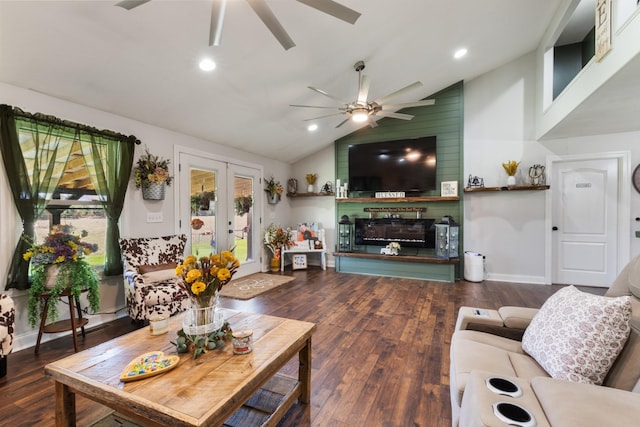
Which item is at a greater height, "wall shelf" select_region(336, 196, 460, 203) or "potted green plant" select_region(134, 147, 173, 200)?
"potted green plant" select_region(134, 147, 173, 200)

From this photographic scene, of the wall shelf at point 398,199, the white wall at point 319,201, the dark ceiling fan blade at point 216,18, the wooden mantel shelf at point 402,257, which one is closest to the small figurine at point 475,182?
the wall shelf at point 398,199

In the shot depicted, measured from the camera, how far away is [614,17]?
8.61ft

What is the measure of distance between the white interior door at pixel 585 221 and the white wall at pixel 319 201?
13.2ft

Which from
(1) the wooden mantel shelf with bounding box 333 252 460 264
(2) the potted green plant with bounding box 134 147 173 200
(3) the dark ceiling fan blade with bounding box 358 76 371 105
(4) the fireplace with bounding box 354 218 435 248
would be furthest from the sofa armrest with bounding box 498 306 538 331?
(2) the potted green plant with bounding box 134 147 173 200

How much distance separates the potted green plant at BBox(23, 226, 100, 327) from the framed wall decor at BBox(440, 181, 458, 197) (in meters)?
5.25

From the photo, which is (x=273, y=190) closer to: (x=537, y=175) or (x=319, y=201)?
(x=319, y=201)

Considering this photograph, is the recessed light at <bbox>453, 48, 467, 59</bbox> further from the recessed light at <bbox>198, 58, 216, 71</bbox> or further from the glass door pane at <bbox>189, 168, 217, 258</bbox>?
the glass door pane at <bbox>189, 168, 217, 258</bbox>

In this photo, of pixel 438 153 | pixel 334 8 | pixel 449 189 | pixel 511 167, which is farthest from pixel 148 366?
pixel 511 167

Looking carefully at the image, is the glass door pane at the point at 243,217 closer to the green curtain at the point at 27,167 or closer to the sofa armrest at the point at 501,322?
the green curtain at the point at 27,167

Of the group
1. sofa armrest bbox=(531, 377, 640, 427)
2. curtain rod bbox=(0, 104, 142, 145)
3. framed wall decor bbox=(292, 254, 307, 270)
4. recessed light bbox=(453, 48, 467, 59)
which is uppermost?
recessed light bbox=(453, 48, 467, 59)

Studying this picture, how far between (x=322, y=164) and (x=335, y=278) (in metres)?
2.64

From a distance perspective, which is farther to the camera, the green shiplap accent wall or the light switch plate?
Result: the green shiplap accent wall

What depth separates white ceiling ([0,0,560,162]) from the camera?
2320 millimetres

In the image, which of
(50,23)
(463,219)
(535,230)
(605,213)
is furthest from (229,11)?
(605,213)
